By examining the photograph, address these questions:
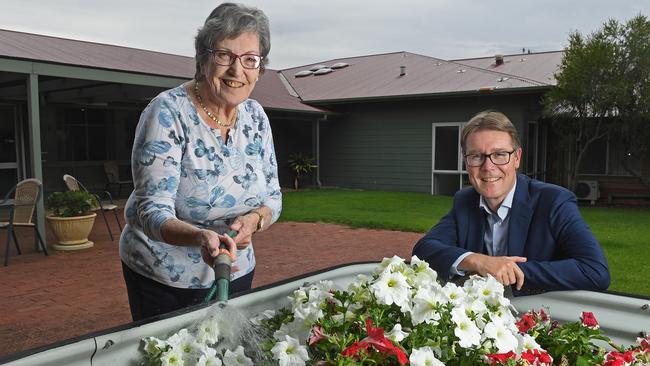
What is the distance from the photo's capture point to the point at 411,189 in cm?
1466

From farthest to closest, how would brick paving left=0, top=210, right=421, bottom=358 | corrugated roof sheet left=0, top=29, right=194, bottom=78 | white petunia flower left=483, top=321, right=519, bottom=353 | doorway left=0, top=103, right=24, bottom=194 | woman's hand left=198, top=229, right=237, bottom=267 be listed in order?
doorway left=0, top=103, right=24, bottom=194, corrugated roof sheet left=0, top=29, right=194, bottom=78, brick paving left=0, top=210, right=421, bottom=358, woman's hand left=198, top=229, right=237, bottom=267, white petunia flower left=483, top=321, right=519, bottom=353

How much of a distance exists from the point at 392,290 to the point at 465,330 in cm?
17

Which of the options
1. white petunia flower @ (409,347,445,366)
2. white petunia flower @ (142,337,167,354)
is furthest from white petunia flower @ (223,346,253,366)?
white petunia flower @ (409,347,445,366)

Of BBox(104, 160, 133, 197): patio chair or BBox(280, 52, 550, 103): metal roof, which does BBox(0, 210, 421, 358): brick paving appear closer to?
BBox(104, 160, 133, 197): patio chair

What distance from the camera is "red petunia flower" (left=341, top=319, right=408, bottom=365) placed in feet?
3.25

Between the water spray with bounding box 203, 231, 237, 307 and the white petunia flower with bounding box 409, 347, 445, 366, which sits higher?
the water spray with bounding box 203, 231, 237, 307

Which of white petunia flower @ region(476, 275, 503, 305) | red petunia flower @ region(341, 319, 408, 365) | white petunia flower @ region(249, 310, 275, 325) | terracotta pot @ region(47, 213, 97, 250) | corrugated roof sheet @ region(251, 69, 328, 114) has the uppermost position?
corrugated roof sheet @ region(251, 69, 328, 114)

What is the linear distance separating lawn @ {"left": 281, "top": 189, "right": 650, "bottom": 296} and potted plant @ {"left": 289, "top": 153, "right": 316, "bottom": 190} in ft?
2.25

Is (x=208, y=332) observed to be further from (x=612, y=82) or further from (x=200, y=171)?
(x=612, y=82)

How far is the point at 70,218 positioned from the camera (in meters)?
7.03

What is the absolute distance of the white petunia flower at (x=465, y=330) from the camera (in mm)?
1047

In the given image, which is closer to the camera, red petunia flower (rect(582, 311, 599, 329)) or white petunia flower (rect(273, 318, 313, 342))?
white petunia flower (rect(273, 318, 313, 342))

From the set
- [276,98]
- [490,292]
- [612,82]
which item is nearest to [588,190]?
[612,82]

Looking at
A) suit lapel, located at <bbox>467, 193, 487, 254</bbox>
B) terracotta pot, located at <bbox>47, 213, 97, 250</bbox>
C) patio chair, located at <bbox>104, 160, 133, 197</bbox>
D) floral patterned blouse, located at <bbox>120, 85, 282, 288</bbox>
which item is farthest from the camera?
patio chair, located at <bbox>104, 160, 133, 197</bbox>
